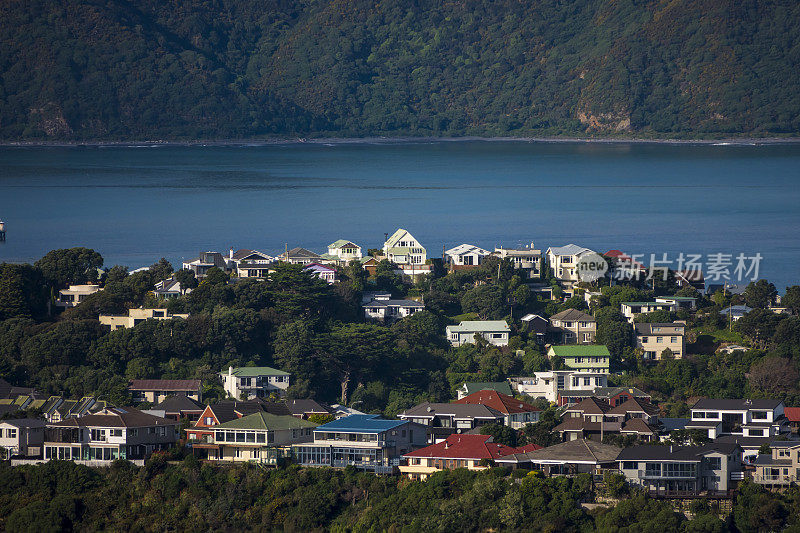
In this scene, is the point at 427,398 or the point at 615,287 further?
the point at 615,287

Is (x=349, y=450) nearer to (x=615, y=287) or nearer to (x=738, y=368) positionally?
(x=738, y=368)

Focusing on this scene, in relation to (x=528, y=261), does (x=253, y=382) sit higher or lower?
lower

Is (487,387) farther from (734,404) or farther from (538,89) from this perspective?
(538,89)

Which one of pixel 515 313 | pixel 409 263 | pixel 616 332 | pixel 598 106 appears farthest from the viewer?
pixel 598 106

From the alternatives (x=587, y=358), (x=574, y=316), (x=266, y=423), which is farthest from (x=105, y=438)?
(x=574, y=316)

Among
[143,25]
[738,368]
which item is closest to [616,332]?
[738,368]

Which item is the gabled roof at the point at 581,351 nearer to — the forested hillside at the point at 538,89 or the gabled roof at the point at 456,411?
the gabled roof at the point at 456,411

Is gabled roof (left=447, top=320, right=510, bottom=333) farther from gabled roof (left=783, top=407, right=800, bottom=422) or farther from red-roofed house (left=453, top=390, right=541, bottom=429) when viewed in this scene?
gabled roof (left=783, top=407, right=800, bottom=422)
